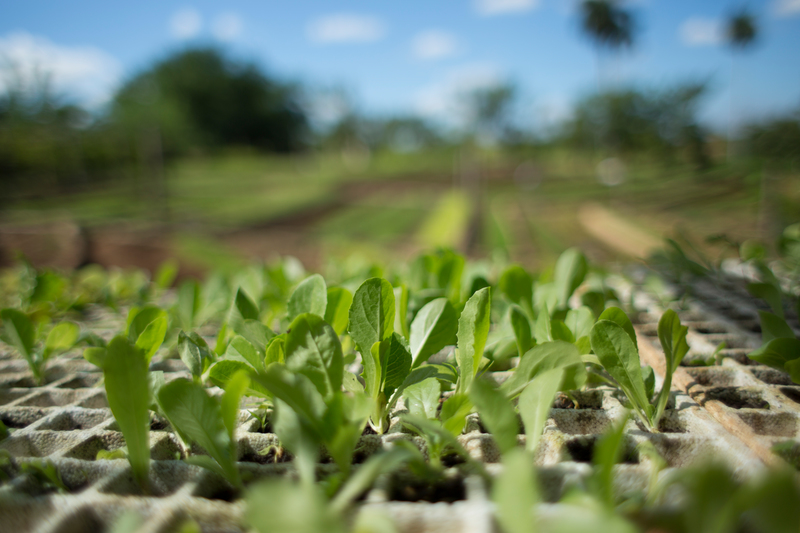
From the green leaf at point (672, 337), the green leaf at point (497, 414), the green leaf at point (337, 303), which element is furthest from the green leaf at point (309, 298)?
the green leaf at point (672, 337)

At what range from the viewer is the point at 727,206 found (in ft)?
22.4

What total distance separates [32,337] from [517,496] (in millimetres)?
624

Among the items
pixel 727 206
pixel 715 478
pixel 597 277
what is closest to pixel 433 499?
pixel 715 478

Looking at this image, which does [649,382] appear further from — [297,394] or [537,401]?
[297,394]

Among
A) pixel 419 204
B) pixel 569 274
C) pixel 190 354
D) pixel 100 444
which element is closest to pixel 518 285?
pixel 569 274

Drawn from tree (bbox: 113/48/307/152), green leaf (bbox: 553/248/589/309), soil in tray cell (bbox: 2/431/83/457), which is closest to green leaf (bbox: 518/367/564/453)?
green leaf (bbox: 553/248/589/309)

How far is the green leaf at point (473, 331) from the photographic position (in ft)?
1.32

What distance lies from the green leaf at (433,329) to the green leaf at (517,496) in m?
0.23

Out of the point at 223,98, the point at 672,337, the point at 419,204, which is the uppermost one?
the point at 223,98

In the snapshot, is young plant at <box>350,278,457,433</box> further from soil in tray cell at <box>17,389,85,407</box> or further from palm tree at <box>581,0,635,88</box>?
palm tree at <box>581,0,635,88</box>

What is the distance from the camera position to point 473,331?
413 mm

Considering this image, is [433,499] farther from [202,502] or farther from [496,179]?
[496,179]

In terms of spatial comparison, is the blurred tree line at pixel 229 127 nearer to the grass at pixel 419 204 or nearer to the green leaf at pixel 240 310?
the grass at pixel 419 204

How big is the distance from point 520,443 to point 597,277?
520 mm
